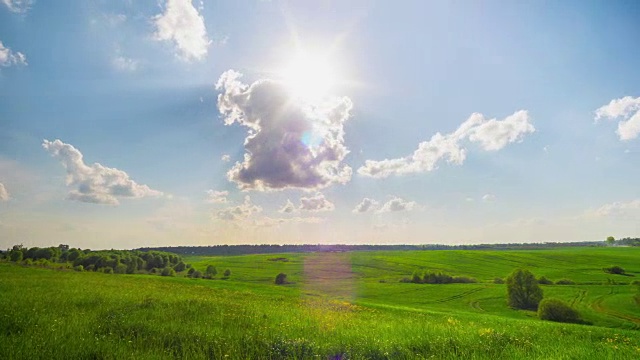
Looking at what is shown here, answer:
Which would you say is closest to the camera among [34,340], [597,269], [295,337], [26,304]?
[34,340]

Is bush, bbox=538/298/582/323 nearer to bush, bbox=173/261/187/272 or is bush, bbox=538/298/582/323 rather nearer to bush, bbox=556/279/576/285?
bush, bbox=556/279/576/285

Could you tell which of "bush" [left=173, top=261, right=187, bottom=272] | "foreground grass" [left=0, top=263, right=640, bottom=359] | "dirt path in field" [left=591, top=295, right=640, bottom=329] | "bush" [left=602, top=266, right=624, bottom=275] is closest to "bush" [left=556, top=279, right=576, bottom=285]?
"dirt path in field" [left=591, top=295, right=640, bottom=329]

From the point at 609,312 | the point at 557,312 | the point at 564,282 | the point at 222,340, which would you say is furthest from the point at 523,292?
the point at 222,340

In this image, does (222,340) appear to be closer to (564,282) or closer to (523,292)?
(523,292)

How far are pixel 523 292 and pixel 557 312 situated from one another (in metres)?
22.4

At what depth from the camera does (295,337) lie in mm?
9875

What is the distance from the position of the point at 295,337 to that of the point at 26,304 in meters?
9.84

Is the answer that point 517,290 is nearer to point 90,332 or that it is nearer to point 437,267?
point 437,267

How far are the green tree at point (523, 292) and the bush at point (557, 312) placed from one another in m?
19.4

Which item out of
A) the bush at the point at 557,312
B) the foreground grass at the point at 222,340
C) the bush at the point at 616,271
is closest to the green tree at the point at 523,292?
the bush at the point at 557,312

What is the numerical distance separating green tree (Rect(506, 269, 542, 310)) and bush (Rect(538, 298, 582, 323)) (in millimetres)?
19380

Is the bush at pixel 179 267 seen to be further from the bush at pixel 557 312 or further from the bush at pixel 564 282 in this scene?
the bush at pixel 564 282

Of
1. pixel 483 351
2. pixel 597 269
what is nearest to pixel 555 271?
pixel 597 269

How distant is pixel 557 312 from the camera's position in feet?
207
